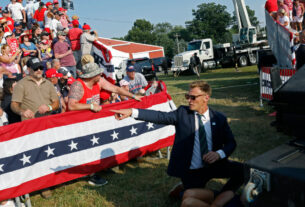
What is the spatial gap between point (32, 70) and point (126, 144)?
6.87ft

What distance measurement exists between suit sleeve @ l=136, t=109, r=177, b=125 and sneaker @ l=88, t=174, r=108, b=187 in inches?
79.5

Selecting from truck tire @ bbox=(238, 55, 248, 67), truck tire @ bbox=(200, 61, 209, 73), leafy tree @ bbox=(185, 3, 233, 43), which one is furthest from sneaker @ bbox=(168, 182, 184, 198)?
leafy tree @ bbox=(185, 3, 233, 43)

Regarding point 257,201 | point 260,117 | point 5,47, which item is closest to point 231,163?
point 257,201

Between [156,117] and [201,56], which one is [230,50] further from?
[156,117]

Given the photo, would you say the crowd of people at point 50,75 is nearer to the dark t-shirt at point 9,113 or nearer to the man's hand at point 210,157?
the dark t-shirt at point 9,113

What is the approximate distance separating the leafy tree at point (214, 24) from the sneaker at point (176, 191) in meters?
85.4

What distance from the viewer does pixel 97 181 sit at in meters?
4.79

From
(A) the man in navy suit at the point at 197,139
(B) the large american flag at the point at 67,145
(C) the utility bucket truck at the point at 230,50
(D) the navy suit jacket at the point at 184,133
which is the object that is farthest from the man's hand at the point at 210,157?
(C) the utility bucket truck at the point at 230,50

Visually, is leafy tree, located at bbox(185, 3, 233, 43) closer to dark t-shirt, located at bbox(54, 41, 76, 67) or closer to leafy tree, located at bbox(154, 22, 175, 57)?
leafy tree, located at bbox(154, 22, 175, 57)

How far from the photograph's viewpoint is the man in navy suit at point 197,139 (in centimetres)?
332

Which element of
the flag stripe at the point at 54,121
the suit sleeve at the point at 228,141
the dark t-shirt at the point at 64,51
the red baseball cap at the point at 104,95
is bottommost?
the suit sleeve at the point at 228,141

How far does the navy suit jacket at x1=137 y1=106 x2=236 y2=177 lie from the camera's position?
334 centimetres

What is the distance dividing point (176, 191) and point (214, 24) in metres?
93.6

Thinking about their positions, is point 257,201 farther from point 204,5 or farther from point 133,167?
point 204,5
